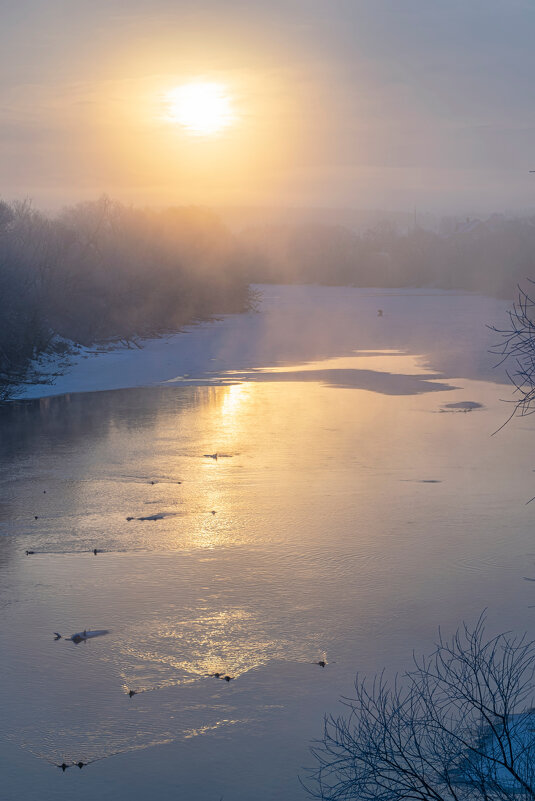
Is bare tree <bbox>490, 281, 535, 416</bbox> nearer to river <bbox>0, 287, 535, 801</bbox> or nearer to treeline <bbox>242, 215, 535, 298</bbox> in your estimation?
river <bbox>0, 287, 535, 801</bbox>

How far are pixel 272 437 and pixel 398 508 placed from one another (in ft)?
14.1

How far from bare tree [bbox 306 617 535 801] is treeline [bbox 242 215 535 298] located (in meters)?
59.8

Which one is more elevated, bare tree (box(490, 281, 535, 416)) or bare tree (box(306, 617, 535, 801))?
Answer: bare tree (box(490, 281, 535, 416))

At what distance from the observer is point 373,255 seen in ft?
308

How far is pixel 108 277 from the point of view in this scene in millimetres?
36250

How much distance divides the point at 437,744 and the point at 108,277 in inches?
1320

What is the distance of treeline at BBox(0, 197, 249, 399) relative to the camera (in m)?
22.9

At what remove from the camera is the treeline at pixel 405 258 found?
7438 centimetres

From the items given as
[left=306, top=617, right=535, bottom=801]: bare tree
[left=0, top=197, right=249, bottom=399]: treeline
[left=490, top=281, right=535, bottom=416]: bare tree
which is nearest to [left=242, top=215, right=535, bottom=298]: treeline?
[left=0, top=197, right=249, bottom=399]: treeline

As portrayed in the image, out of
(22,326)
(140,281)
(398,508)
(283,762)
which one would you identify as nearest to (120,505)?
(398,508)

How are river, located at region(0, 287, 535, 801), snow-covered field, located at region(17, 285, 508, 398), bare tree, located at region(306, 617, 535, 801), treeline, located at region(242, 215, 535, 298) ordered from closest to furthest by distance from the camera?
bare tree, located at region(306, 617, 535, 801) → river, located at region(0, 287, 535, 801) → snow-covered field, located at region(17, 285, 508, 398) → treeline, located at region(242, 215, 535, 298)

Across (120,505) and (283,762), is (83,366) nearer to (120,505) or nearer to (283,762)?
(120,505)

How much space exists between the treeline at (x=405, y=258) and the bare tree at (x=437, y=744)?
59761 mm

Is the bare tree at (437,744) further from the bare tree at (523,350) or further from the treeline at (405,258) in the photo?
the treeline at (405,258)
